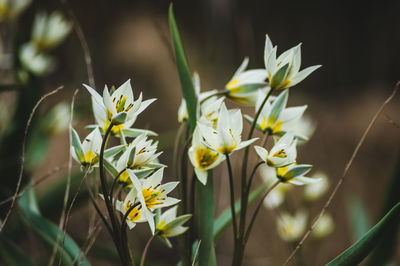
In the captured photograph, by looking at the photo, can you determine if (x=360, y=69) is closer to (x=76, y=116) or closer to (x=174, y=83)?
(x=174, y=83)

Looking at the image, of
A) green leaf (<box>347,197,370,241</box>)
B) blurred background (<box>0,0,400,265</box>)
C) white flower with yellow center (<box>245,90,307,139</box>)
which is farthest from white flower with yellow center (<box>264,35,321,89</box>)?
blurred background (<box>0,0,400,265</box>)

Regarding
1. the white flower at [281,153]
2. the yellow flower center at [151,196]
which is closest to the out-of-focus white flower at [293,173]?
the white flower at [281,153]

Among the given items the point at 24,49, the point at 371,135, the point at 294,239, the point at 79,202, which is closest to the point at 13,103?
the point at 24,49

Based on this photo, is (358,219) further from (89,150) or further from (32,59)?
(32,59)

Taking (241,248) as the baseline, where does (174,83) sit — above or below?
below

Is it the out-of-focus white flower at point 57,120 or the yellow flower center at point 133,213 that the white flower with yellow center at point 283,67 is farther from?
the out-of-focus white flower at point 57,120

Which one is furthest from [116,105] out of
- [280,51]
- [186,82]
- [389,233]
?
[280,51]

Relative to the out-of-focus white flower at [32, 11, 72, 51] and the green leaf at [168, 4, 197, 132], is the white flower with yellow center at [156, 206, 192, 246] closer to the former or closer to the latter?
the green leaf at [168, 4, 197, 132]
